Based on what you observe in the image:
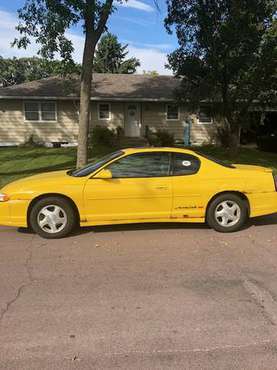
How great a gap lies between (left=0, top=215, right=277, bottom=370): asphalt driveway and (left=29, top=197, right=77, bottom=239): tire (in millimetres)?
176

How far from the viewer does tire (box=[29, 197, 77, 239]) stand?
7.07 m

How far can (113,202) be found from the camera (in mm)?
7168

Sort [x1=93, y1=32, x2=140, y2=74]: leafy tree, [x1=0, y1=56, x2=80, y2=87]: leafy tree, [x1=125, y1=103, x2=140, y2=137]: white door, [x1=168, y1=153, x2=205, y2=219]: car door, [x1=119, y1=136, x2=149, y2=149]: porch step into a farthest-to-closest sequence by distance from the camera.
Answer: [x1=0, y1=56, x2=80, y2=87]: leafy tree, [x1=93, y1=32, x2=140, y2=74]: leafy tree, [x1=125, y1=103, x2=140, y2=137]: white door, [x1=119, y1=136, x2=149, y2=149]: porch step, [x1=168, y1=153, x2=205, y2=219]: car door

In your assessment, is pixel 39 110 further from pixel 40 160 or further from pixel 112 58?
pixel 112 58

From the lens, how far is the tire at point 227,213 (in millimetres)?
7387

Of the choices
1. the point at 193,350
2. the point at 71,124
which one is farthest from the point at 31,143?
the point at 193,350

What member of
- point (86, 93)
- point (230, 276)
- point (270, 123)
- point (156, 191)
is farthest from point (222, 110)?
point (230, 276)

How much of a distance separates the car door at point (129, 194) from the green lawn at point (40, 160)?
5797 millimetres

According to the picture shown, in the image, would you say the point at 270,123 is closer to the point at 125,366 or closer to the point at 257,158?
the point at 257,158

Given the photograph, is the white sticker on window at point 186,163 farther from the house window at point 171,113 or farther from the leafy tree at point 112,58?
the leafy tree at point 112,58

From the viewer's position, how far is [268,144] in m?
22.7

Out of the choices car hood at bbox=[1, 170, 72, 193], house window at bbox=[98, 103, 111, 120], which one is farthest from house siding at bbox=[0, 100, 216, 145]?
car hood at bbox=[1, 170, 72, 193]

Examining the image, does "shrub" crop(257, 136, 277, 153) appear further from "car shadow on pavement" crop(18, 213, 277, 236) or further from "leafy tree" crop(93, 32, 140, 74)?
"leafy tree" crop(93, 32, 140, 74)

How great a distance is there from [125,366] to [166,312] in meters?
1.03
